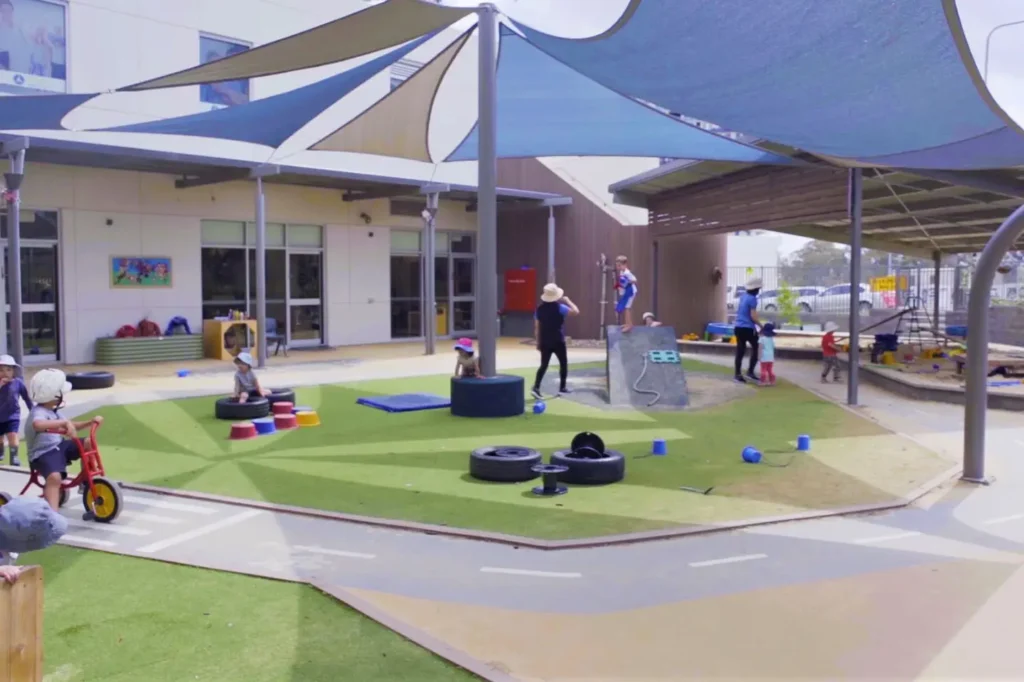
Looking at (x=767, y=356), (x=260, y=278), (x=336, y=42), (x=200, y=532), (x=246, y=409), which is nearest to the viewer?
(x=200, y=532)

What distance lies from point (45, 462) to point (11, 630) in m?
3.66

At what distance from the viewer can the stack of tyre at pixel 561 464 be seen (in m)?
7.41

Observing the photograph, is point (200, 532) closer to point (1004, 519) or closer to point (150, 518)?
point (150, 518)

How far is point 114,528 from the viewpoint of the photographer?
6.07 m

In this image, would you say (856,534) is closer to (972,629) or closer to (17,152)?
(972,629)

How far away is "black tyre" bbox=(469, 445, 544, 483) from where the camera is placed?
293 inches

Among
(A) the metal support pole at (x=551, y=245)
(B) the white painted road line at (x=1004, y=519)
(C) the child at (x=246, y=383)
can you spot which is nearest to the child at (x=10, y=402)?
(C) the child at (x=246, y=383)

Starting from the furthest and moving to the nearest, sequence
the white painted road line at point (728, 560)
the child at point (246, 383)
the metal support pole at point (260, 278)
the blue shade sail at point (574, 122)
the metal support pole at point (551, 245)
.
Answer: the metal support pole at point (551, 245) → the metal support pole at point (260, 278) → the blue shade sail at point (574, 122) → the child at point (246, 383) → the white painted road line at point (728, 560)

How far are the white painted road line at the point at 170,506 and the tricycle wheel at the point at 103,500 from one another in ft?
1.46

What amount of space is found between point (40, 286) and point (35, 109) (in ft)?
24.9

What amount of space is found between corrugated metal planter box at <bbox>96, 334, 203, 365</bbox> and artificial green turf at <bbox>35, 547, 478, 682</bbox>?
12479mm

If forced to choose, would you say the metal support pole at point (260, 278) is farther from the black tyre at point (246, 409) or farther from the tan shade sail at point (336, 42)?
the tan shade sail at point (336, 42)

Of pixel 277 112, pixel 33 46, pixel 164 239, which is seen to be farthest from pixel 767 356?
pixel 33 46

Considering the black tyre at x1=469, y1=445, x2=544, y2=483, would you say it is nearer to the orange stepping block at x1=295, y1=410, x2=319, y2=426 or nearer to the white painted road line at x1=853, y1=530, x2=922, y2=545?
the white painted road line at x1=853, y1=530, x2=922, y2=545
